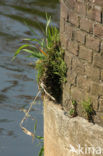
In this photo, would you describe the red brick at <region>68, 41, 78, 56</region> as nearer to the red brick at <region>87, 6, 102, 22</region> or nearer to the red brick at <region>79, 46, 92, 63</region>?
the red brick at <region>79, 46, 92, 63</region>

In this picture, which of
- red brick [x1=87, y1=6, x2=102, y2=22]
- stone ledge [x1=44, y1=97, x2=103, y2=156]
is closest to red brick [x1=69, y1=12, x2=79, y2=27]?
red brick [x1=87, y1=6, x2=102, y2=22]

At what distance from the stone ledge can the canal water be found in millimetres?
1338

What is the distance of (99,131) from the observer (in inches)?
111

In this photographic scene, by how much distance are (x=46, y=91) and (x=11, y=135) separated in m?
2.31

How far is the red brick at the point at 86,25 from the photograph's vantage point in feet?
8.68

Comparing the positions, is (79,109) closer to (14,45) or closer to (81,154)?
(81,154)

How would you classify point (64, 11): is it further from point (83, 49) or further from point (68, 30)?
point (83, 49)

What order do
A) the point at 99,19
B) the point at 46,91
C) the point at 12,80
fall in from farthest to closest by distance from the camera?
the point at 12,80 → the point at 46,91 → the point at 99,19

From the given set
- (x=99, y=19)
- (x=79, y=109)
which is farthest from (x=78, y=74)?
(x=99, y=19)

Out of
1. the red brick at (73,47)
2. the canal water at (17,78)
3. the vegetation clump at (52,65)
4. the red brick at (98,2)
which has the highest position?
the red brick at (98,2)

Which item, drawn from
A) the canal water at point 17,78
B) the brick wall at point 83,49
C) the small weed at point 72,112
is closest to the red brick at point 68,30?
the brick wall at point 83,49

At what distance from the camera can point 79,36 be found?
2762 mm

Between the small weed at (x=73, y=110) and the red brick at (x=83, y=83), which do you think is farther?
the small weed at (x=73, y=110)

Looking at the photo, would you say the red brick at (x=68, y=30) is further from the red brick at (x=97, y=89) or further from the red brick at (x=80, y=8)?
the red brick at (x=97, y=89)
